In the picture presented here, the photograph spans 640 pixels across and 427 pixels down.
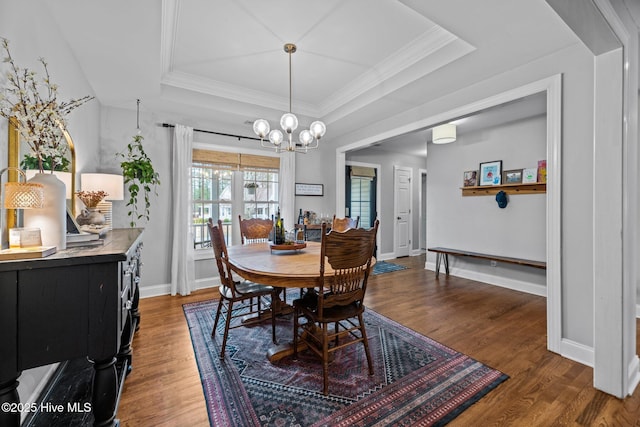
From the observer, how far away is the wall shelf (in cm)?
379

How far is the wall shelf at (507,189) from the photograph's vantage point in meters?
3.79

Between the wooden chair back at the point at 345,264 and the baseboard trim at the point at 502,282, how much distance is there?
10.4ft

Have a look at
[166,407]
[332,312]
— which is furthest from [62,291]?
[332,312]

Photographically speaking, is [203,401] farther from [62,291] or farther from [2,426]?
[62,291]

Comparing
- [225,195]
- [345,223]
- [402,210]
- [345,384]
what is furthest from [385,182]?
[345,384]

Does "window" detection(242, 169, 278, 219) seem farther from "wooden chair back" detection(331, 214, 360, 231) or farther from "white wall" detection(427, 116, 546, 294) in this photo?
"white wall" detection(427, 116, 546, 294)

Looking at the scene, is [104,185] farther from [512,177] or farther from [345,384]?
[512,177]

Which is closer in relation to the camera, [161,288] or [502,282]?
[161,288]

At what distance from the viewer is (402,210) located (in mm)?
6637

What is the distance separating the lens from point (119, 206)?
11.5ft

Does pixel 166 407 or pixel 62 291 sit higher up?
pixel 62 291

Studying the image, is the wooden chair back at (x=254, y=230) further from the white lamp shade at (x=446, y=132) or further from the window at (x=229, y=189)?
the white lamp shade at (x=446, y=132)

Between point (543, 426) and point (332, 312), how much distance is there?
1318mm

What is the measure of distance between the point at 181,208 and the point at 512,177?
15.8ft
